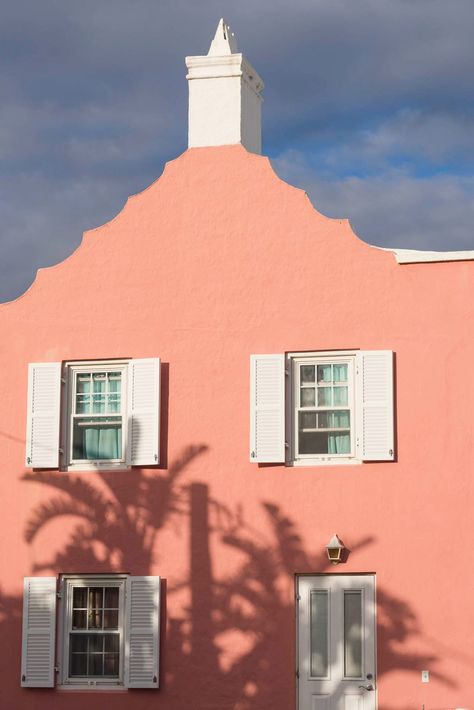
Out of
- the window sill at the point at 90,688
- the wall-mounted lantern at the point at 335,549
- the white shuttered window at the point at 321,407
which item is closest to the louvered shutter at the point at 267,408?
the white shuttered window at the point at 321,407

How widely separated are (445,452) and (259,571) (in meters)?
2.76

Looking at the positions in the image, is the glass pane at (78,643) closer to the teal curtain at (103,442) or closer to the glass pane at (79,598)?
the glass pane at (79,598)

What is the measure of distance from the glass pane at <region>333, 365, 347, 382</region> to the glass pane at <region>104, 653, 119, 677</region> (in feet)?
14.8

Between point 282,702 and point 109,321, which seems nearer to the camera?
point 282,702

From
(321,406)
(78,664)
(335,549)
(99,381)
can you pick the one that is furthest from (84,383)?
(335,549)

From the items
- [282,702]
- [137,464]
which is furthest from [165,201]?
[282,702]

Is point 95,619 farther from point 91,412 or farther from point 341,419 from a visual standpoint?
point 341,419

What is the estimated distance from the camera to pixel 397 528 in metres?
17.6

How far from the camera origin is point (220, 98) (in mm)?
19391

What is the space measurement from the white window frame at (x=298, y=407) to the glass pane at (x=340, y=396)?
8 centimetres

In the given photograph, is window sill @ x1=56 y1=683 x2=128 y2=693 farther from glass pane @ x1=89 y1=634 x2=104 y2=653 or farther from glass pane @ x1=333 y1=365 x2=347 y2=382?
glass pane @ x1=333 y1=365 x2=347 y2=382

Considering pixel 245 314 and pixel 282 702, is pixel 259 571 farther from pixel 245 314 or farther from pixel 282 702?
pixel 245 314

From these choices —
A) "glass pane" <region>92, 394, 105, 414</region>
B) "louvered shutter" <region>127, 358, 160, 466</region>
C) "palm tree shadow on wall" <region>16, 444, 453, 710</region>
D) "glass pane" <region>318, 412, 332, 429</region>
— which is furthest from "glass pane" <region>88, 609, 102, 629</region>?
"glass pane" <region>318, 412, 332, 429</region>

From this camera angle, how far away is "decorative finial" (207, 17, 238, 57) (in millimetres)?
19719
